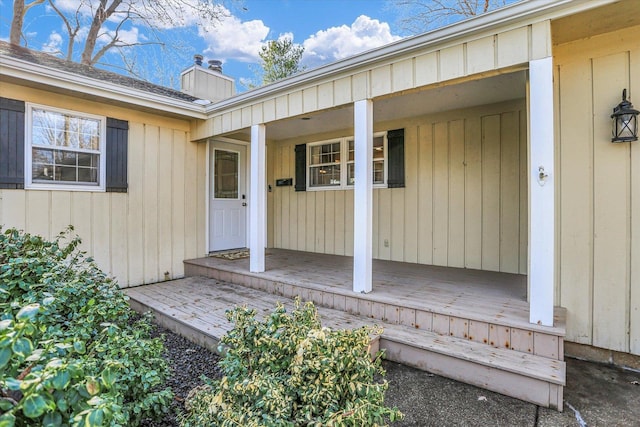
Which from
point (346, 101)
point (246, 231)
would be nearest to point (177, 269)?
point (246, 231)

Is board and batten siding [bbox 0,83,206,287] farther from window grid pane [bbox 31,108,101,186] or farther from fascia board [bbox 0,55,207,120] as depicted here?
fascia board [bbox 0,55,207,120]

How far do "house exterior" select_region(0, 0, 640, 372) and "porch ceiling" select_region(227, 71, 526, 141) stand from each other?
4cm

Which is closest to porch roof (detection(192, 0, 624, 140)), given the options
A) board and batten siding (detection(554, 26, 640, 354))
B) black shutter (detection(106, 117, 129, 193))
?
board and batten siding (detection(554, 26, 640, 354))

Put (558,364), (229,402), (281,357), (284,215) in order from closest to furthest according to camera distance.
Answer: (229,402) < (281,357) < (558,364) < (284,215)

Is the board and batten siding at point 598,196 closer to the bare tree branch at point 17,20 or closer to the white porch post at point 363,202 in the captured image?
the white porch post at point 363,202

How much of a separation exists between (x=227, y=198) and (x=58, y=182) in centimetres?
257

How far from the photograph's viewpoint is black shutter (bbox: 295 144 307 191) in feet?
20.6

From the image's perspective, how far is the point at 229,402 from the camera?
4.61ft

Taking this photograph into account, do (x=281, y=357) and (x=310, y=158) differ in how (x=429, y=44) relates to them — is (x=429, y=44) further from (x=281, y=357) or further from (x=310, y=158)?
(x=310, y=158)

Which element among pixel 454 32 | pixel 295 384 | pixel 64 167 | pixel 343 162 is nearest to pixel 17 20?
pixel 64 167

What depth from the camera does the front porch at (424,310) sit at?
2.27 m

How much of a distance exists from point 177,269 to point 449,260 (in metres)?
4.31

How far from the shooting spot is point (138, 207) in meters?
4.83

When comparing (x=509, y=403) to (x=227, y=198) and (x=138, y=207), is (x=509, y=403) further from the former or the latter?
(x=227, y=198)
